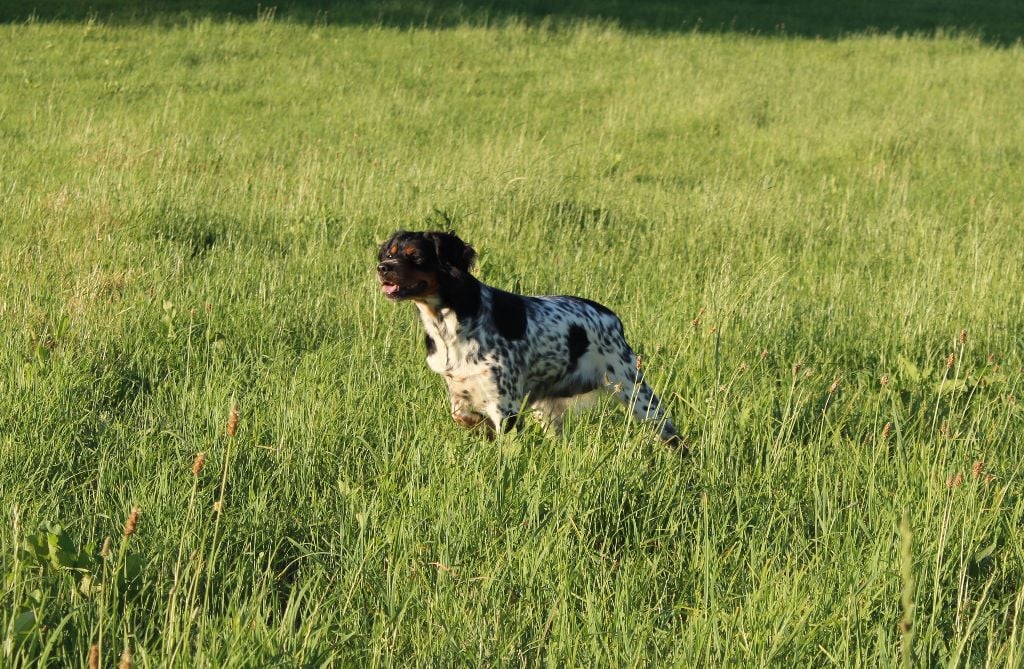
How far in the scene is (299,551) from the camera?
3236 millimetres

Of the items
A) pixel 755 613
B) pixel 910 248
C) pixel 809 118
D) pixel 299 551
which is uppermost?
pixel 809 118

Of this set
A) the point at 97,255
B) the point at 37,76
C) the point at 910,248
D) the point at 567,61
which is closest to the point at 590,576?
the point at 97,255

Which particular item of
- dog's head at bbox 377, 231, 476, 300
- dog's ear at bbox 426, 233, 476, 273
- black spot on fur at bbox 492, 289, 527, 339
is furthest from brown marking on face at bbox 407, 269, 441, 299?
black spot on fur at bbox 492, 289, 527, 339

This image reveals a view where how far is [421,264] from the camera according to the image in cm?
416

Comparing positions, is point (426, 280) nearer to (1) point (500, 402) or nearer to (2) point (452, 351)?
(2) point (452, 351)

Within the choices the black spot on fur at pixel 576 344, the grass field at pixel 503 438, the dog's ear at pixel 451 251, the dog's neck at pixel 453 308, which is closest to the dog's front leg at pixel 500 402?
the grass field at pixel 503 438

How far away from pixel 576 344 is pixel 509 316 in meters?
0.37

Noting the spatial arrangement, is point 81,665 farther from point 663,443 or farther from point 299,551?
point 663,443

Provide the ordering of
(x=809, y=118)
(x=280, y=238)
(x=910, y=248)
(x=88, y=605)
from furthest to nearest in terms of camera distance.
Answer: (x=809, y=118) < (x=910, y=248) < (x=280, y=238) < (x=88, y=605)

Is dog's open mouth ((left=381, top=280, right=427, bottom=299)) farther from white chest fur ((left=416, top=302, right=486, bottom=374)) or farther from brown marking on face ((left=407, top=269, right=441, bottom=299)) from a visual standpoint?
white chest fur ((left=416, top=302, right=486, bottom=374))

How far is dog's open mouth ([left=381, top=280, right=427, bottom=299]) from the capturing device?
4.07 m

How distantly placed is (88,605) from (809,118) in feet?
39.4

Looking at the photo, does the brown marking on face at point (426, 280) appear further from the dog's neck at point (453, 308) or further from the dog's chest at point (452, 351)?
the dog's chest at point (452, 351)

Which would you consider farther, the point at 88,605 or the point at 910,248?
the point at 910,248
